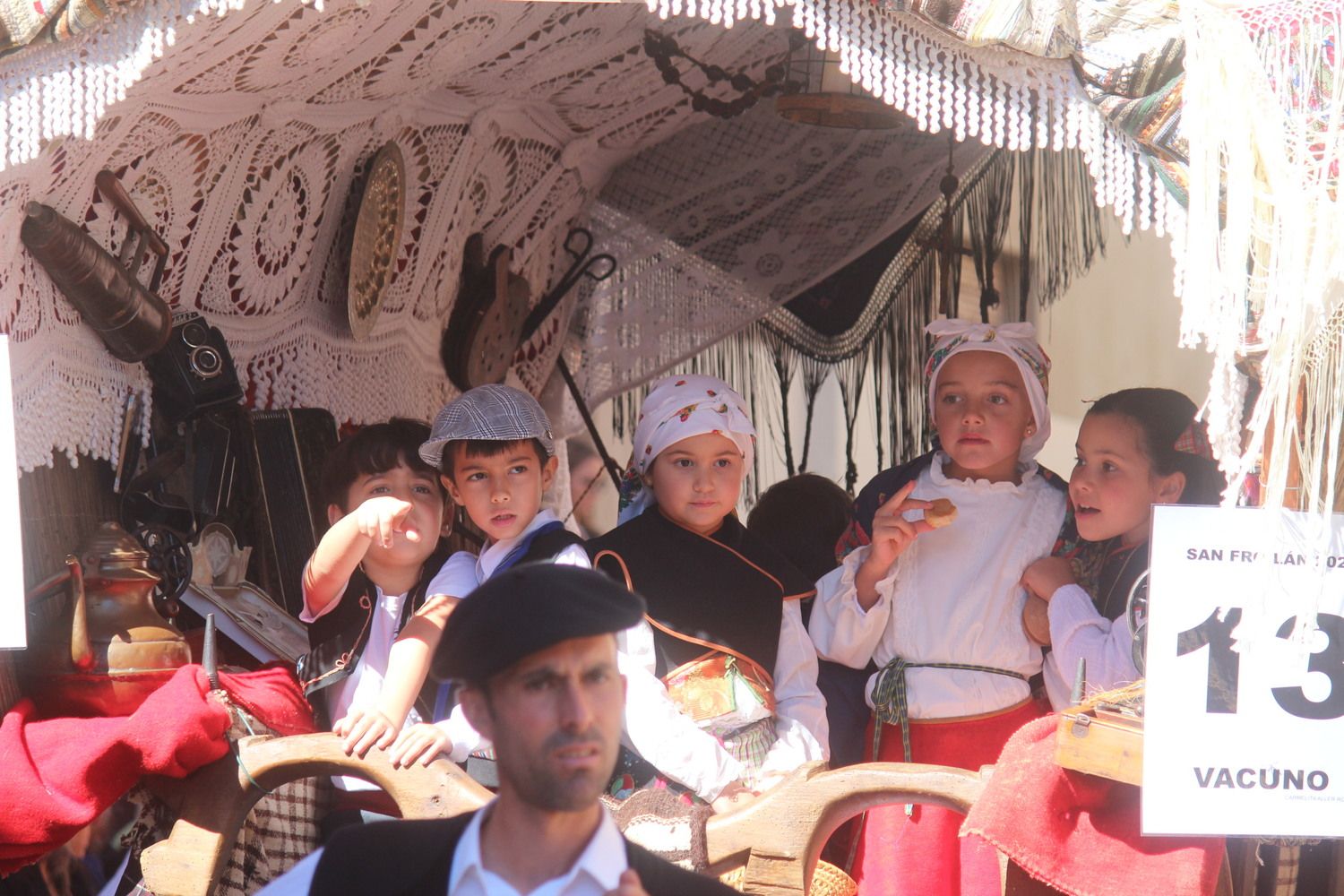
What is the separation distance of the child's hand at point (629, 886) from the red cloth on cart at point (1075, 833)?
0.95 meters

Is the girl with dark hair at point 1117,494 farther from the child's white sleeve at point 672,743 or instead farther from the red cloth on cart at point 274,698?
the red cloth on cart at point 274,698

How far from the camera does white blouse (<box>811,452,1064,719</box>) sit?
2.76 metres

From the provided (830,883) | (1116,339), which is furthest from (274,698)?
(1116,339)

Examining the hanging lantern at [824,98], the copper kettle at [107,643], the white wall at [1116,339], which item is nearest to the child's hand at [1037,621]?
the hanging lantern at [824,98]

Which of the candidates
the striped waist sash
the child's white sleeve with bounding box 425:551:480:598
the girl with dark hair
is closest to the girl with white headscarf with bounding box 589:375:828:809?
the striped waist sash

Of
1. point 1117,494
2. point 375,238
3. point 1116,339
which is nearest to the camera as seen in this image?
point 1117,494

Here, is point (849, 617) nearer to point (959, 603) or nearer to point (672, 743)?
point (959, 603)

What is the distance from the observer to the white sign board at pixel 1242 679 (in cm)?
216

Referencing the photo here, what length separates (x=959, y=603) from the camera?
2.79 m

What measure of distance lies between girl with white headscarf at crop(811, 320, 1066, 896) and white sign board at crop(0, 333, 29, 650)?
139 centimetres

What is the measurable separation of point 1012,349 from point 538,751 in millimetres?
1646

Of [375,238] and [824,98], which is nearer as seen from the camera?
[824,98]

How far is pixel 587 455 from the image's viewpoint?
16.4 ft

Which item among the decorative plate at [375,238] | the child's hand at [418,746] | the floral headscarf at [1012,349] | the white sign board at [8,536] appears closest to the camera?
the white sign board at [8,536]
